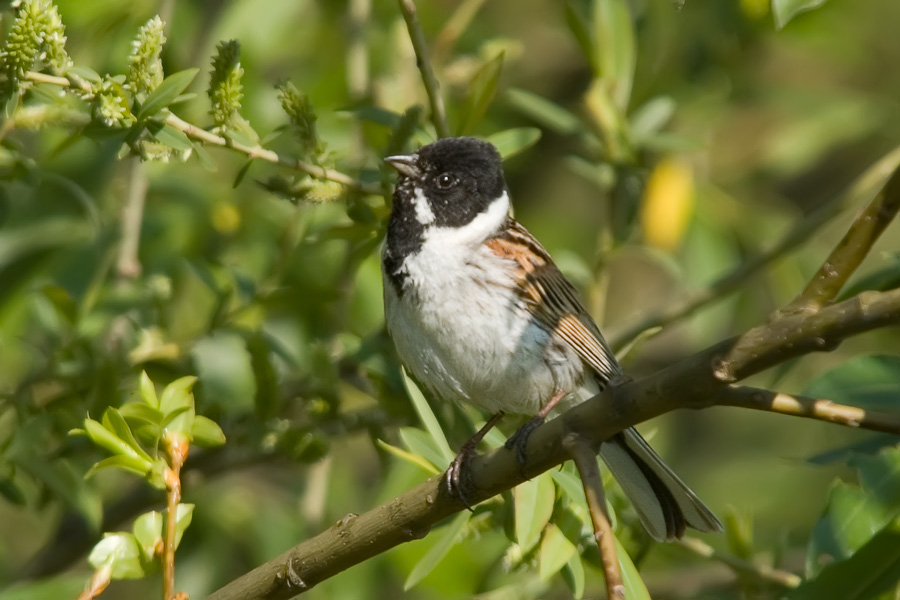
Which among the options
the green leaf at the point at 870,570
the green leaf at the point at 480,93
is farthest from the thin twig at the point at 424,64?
the green leaf at the point at 870,570

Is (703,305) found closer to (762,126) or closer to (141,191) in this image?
(141,191)

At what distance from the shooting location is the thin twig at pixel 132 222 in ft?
10.9

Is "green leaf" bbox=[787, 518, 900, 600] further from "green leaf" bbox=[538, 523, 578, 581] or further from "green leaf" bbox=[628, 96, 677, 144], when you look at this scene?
"green leaf" bbox=[628, 96, 677, 144]

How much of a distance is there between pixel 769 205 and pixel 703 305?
1.86 meters

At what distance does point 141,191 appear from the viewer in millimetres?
3352

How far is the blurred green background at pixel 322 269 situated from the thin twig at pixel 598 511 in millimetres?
632

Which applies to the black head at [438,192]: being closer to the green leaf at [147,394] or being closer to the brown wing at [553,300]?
the brown wing at [553,300]

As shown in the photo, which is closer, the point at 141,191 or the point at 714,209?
the point at 141,191

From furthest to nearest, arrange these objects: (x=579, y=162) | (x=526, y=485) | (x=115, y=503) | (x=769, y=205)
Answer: (x=769, y=205)
(x=115, y=503)
(x=579, y=162)
(x=526, y=485)

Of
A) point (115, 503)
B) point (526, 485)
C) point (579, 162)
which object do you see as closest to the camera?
point (526, 485)

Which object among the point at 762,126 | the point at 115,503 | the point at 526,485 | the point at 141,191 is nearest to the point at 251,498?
the point at 115,503

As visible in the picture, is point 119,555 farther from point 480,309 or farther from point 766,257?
point 766,257

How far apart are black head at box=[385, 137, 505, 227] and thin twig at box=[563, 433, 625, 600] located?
118cm

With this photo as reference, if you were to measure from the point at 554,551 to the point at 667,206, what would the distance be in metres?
2.16
